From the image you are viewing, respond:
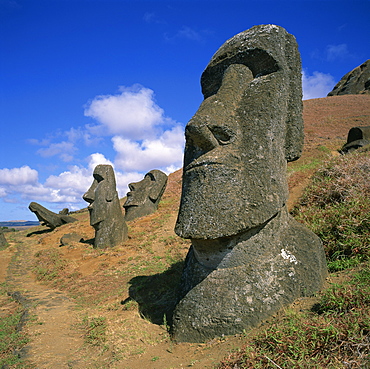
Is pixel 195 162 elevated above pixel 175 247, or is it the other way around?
pixel 195 162

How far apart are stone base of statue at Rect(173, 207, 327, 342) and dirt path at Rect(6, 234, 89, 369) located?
4.41ft

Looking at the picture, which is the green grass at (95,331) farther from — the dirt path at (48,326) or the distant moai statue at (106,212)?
the distant moai statue at (106,212)

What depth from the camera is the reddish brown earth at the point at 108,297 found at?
3494mm

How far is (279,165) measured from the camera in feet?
13.0

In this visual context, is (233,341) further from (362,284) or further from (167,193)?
(167,193)

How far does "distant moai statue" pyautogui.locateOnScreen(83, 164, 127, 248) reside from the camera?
37.7ft

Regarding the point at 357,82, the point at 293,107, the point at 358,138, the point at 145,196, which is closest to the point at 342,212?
the point at 293,107

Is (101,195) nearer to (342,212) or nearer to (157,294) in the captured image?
(157,294)

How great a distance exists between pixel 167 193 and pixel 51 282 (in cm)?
1298

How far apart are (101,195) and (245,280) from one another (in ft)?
29.4

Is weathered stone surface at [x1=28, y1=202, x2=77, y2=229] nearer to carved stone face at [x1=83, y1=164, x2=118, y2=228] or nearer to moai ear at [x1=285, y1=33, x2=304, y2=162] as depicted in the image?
carved stone face at [x1=83, y1=164, x2=118, y2=228]

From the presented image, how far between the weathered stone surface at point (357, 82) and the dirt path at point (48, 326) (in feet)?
165

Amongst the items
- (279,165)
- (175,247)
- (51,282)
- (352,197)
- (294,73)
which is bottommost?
(51,282)

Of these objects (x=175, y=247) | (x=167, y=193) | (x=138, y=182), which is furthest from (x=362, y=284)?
(x=167, y=193)
